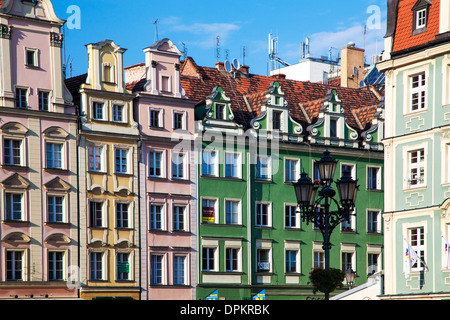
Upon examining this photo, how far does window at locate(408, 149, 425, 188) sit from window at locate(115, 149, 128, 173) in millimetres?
18941

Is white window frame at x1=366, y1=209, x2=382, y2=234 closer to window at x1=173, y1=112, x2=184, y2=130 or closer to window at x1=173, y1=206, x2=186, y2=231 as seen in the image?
window at x1=173, y1=206, x2=186, y2=231

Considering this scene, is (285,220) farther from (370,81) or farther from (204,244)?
(370,81)

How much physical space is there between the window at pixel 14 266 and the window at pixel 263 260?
49.3ft

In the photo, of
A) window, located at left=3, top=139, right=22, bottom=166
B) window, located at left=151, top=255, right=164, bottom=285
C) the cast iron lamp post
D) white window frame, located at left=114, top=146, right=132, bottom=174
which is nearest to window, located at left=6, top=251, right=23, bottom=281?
window, located at left=3, top=139, right=22, bottom=166

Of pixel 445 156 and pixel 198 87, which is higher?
pixel 198 87

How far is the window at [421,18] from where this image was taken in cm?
3969

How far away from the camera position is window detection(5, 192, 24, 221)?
4825 centimetres

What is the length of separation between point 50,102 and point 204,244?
1233 centimetres

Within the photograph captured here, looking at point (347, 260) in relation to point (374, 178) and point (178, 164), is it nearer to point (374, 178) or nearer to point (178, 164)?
point (374, 178)

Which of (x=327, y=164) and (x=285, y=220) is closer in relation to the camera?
(x=327, y=164)

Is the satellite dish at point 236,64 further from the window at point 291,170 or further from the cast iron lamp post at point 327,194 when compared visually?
the cast iron lamp post at point 327,194
